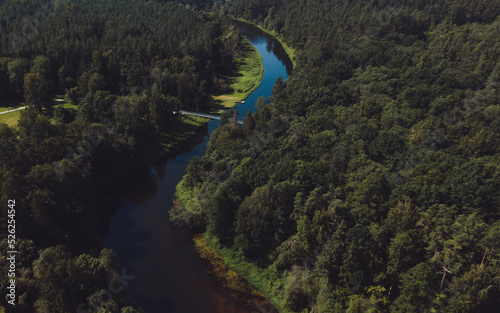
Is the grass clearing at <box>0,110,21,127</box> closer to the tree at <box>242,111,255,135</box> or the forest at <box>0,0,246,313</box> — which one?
the forest at <box>0,0,246,313</box>

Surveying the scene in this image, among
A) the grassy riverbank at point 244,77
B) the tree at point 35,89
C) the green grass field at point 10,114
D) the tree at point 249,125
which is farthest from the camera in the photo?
the grassy riverbank at point 244,77

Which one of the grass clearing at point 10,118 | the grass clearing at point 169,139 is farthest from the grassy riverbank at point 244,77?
the grass clearing at point 10,118

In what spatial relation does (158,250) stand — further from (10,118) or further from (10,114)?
(10,114)

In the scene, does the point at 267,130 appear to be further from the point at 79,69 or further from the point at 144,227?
the point at 79,69

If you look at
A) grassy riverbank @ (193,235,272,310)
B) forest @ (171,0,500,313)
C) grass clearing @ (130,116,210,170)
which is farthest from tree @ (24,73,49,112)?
grassy riverbank @ (193,235,272,310)

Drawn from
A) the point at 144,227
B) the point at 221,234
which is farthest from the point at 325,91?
the point at 144,227

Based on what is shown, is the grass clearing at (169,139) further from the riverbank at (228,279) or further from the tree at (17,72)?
the tree at (17,72)

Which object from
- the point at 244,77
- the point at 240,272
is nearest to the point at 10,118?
the point at 240,272
